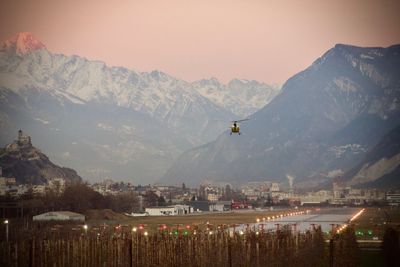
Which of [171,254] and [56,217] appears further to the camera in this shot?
[56,217]

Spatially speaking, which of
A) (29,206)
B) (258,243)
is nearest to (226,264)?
(258,243)

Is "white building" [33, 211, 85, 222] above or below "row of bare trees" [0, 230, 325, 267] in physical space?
above

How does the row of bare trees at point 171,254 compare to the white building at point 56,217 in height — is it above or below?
below

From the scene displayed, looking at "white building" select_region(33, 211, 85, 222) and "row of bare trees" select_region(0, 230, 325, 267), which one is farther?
"white building" select_region(33, 211, 85, 222)

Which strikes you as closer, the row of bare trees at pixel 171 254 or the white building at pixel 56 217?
the row of bare trees at pixel 171 254

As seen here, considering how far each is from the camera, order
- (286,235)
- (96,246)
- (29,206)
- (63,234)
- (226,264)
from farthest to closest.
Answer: (29,206) < (63,234) < (286,235) < (96,246) < (226,264)

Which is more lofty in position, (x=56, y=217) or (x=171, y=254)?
(x=56, y=217)

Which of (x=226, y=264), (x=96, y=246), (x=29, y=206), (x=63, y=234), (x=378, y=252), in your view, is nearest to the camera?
(x=226, y=264)

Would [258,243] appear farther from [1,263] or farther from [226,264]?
[1,263]

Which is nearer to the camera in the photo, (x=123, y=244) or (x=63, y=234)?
(x=123, y=244)

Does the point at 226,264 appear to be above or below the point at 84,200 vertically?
below

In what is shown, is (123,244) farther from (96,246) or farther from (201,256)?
(201,256)
